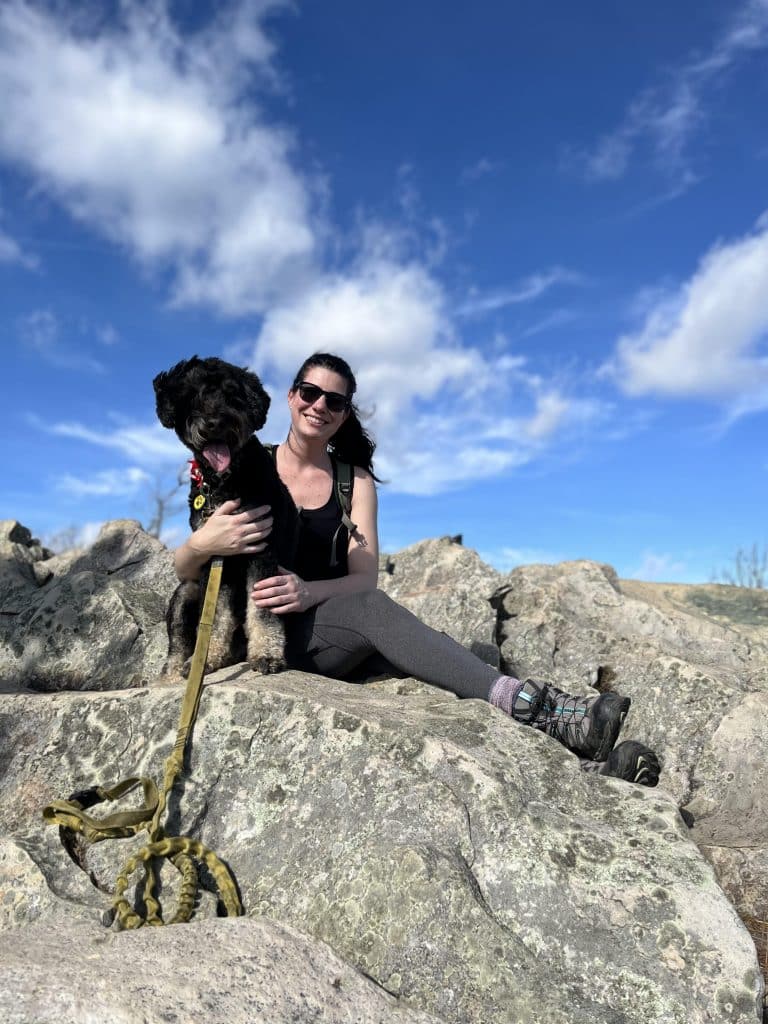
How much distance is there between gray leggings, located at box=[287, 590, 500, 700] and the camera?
3848mm

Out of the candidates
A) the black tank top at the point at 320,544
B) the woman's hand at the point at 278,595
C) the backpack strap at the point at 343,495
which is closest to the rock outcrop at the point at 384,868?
the woman's hand at the point at 278,595

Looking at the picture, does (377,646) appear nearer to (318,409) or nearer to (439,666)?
(439,666)

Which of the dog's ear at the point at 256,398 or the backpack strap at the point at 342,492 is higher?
the dog's ear at the point at 256,398

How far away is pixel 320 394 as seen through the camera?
15.1 feet

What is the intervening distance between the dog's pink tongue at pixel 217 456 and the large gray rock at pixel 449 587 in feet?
7.87

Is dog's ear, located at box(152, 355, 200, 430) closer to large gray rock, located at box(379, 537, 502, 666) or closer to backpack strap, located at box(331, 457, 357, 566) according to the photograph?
backpack strap, located at box(331, 457, 357, 566)

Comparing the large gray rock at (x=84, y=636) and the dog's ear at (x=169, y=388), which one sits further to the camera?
the large gray rock at (x=84, y=636)

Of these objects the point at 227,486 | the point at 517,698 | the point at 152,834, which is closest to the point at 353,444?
the point at 227,486

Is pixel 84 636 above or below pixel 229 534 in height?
below

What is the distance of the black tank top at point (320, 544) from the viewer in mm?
4711

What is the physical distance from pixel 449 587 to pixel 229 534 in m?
2.62

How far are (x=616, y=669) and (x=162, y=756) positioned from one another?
3324 mm

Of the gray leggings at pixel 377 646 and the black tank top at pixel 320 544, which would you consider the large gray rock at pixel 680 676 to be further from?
the black tank top at pixel 320 544

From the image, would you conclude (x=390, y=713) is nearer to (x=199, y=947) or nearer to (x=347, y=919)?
(x=347, y=919)
